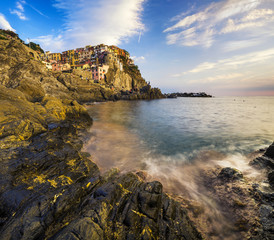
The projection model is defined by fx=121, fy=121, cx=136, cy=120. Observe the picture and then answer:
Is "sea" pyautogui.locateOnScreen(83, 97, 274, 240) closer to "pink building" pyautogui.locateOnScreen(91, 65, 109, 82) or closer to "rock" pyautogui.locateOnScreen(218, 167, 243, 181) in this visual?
"rock" pyautogui.locateOnScreen(218, 167, 243, 181)

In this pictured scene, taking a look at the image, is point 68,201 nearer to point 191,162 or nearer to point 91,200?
point 91,200

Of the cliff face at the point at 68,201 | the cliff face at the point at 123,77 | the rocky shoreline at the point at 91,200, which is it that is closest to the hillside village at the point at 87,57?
the cliff face at the point at 123,77

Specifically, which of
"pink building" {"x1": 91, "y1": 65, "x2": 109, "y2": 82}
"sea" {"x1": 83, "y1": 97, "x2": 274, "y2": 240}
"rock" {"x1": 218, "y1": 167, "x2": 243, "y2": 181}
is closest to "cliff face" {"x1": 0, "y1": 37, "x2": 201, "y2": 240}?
"sea" {"x1": 83, "y1": 97, "x2": 274, "y2": 240}

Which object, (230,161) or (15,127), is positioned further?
(230,161)

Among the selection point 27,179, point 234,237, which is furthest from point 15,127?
point 234,237

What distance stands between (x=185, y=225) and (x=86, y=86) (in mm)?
64397

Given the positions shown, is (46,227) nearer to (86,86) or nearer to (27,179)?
(27,179)

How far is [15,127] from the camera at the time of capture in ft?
24.9

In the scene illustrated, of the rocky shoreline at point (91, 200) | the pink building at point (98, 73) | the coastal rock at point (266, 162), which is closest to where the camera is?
the rocky shoreline at point (91, 200)

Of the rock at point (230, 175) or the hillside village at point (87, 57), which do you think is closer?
the rock at point (230, 175)

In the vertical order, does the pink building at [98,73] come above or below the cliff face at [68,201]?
above

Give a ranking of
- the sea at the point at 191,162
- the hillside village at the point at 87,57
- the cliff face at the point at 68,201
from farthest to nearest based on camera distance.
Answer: the hillside village at the point at 87,57
the sea at the point at 191,162
the cliff face at the point at 68,201

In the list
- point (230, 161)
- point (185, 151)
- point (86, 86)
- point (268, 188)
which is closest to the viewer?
point (268, 188)

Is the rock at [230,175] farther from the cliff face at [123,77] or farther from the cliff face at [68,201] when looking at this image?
the cliff face at [123,77]
